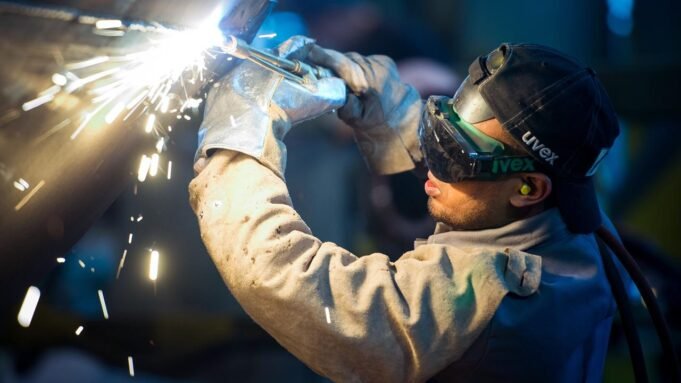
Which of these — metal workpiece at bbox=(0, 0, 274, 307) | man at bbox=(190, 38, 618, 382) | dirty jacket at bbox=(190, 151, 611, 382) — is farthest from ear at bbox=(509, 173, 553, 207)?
metal workpiece at bbox=(0, 0, 274, 307)

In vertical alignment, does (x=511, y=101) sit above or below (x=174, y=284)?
above

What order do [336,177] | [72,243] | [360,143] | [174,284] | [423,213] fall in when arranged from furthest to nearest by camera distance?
[336,177]
[174,284]
[423,213]
[360,143]
[72,243]

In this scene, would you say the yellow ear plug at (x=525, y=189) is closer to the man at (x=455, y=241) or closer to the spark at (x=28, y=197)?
the man at (x=455, y=241)

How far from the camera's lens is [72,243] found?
5.55ft

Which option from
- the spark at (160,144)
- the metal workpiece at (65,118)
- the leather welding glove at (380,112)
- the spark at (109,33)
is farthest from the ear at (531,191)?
the spark at (109,33)

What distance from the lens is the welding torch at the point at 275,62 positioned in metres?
1.62

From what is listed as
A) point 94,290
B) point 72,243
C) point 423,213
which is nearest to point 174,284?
point 94,290

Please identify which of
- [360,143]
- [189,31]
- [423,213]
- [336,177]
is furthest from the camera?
[336,177]

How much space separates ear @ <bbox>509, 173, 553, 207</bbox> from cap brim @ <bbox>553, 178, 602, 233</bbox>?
0.10ft

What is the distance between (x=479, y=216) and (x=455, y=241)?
0.08 metres

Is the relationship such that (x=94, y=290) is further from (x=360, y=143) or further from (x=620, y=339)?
(x=620, y=339)

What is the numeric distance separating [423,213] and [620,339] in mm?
1545

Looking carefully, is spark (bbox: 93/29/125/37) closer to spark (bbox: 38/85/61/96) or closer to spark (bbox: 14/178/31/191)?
spark (bbox: 38/85/61/96)

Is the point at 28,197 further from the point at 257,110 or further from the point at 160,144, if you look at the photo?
the point at 257,110
